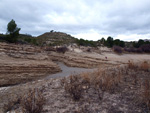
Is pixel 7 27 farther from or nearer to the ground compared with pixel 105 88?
farther from the ground

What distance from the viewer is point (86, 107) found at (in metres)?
2.60

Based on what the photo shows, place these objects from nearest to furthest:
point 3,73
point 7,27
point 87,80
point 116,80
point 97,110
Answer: point 97,110 < point 116,80 < point 87,80 < point 3,73 < point 7,27

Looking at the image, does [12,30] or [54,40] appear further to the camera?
[54,40]

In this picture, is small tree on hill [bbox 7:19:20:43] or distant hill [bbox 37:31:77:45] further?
distant hill [bbox 37:31:77:45]

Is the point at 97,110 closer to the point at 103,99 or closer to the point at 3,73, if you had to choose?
the point at 103,99

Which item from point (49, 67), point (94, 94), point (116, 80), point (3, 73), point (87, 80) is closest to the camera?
point (94, 94)

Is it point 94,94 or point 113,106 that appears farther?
point 94,94

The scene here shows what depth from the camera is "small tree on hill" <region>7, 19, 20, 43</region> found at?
2023cm

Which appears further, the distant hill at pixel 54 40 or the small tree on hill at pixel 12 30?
the distant hill at pixel 54 40

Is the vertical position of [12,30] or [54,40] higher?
[12,30]

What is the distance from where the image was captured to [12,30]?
20.6 m

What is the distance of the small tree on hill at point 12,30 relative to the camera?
2023 centimetres

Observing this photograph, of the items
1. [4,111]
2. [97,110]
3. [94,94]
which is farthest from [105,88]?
[4,111]

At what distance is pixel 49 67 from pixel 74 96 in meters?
7.08
